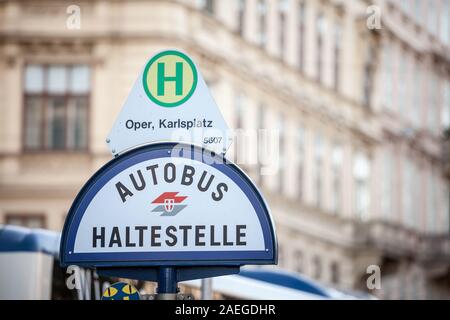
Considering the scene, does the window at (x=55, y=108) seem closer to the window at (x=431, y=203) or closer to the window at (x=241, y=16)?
the window at (x=241, y=16)

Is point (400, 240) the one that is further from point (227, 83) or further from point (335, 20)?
point (227, 83)

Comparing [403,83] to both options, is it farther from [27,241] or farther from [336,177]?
[27,241]

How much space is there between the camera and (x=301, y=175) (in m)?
32.0

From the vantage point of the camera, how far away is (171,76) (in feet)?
16.1

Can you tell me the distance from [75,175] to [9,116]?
5.93 ft

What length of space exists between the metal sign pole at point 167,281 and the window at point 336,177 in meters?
29.4

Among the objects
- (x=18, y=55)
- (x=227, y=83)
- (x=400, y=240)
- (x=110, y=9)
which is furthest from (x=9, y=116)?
(x=400, y=240)

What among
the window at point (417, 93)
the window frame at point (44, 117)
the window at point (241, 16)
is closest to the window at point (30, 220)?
the window frame at point (44, 117)

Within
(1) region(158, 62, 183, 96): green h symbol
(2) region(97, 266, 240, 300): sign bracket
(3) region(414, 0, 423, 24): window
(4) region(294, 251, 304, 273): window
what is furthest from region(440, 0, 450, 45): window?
(2) region(97, 266, 240, 300): sign bracket

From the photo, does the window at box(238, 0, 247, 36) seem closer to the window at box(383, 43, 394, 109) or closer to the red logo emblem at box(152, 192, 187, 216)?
the window at box(383, 43, 394, 109)

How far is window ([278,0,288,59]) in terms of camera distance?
30750 millimetres

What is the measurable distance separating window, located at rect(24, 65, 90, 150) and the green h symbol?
68.0ft

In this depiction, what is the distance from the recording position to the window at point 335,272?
3438cm

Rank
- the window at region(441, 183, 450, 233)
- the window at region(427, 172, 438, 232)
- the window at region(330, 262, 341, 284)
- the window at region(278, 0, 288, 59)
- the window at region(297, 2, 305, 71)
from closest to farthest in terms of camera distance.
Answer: the window at region(278, 0, 288, 59), the window at region(297, 2, 305, 71), the window at region(330, 262, 341, 284), the window at region(427, 172, 438, 232), the window at region(441, 183, 450, 233)
